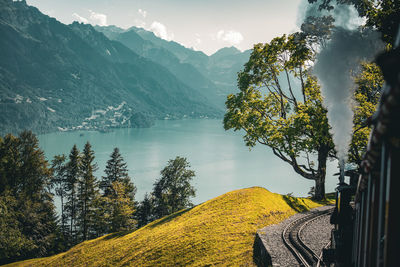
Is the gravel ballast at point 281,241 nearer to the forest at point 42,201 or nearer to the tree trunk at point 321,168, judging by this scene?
the tree trunk at point 321,168

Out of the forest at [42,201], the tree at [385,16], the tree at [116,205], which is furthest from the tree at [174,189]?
the tree at [385,16]

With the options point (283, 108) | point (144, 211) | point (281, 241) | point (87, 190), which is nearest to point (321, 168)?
point (283, 108)

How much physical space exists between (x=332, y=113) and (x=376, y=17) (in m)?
5.39

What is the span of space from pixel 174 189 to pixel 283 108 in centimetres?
3271

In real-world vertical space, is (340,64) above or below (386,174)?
above

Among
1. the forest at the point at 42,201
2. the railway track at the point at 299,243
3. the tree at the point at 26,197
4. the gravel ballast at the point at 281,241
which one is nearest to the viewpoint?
the railway track at the point at 299,243

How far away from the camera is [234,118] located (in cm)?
2694

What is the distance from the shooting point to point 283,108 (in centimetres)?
2780

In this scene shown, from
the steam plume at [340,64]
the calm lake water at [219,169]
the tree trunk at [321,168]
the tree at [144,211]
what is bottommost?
the calm lake water at [219,169]

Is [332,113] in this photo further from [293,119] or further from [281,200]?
[281,200]

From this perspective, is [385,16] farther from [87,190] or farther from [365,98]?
[87,190]

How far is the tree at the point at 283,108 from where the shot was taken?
23562 mm

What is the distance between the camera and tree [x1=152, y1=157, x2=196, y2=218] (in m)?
53.5

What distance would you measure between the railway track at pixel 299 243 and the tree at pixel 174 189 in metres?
34.7
